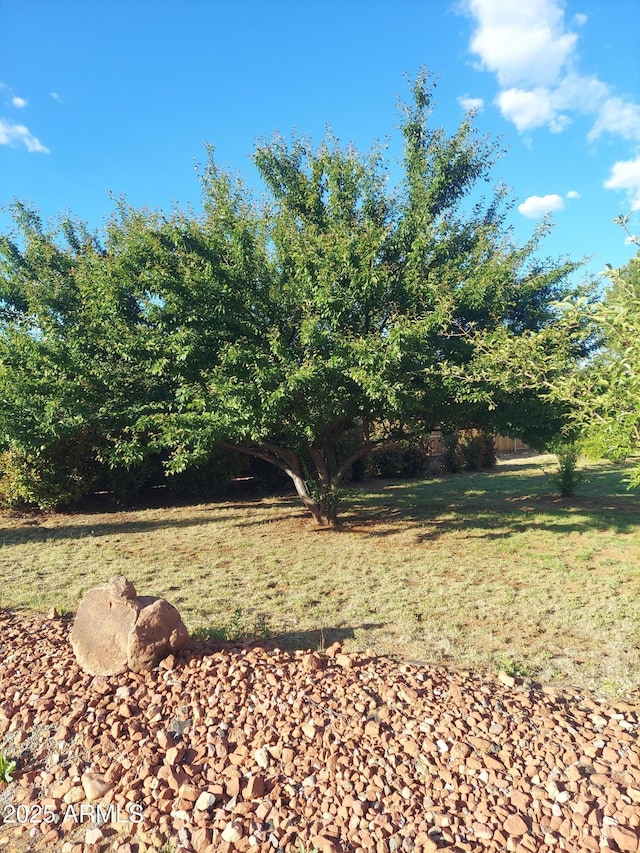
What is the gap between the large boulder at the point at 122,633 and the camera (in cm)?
347

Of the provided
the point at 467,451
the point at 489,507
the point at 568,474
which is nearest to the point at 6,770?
the point at 489,507

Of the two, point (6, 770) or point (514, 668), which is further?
point (514, 668)

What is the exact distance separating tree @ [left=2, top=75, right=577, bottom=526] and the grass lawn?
5.82 ft

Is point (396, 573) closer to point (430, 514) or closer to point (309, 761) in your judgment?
point (309, 761)

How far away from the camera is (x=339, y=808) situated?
2348 millimetres

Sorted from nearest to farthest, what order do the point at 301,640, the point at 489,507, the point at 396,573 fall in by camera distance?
the point at 301,640, the point at 396,573, the point at 489,507

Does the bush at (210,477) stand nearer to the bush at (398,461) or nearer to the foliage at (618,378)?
the bush at (398,461)

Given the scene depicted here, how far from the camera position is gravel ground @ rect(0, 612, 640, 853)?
2.24 m

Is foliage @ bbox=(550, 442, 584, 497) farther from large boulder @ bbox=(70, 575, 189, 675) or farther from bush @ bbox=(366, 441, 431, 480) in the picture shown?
large boulder @ bbox=(70, 575, 189, 675)

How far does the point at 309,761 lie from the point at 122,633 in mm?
1580

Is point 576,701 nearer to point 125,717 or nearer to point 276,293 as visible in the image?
point 125,717

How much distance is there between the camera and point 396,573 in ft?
21.4

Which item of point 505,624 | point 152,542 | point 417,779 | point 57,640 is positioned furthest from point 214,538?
point 417,779

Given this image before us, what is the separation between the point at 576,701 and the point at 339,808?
177 centimetres
